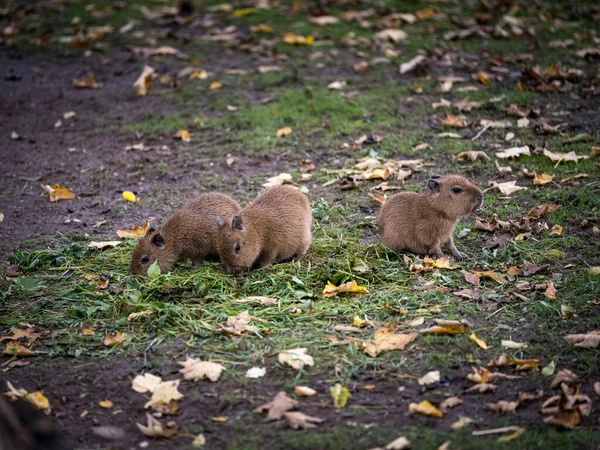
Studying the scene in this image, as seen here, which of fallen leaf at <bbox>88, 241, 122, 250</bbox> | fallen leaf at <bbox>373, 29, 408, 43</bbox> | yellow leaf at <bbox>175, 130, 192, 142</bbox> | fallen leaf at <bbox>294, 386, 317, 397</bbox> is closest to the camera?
fallen leaf at <bbox>294, 386, 317, 397</bbox>

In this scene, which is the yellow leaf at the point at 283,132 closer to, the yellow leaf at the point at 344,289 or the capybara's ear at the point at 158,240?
the capybara's ear at the point at 158,240

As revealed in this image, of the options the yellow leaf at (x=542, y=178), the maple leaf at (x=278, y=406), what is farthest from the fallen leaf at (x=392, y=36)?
the maple leaf at (x=278, y=406)

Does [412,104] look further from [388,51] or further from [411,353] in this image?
[411,353]

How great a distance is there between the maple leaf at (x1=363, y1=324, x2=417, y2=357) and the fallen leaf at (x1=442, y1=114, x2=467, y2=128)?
4.26 meters

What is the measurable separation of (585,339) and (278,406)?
193 centimetres

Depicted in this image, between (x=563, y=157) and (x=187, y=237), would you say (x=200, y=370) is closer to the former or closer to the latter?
(x=187, y=237)

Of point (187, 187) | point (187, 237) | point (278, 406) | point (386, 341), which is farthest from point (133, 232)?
point (278, 406)

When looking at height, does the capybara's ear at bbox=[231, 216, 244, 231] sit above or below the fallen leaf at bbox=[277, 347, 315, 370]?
above

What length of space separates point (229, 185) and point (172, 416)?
12.7 ft

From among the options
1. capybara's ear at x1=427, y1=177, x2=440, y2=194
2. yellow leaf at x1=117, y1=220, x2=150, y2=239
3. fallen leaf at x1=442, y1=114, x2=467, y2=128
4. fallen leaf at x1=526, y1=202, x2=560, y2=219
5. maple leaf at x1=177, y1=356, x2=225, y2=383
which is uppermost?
capybara's ear at x1=427, y1=177, x2=440, y2=194

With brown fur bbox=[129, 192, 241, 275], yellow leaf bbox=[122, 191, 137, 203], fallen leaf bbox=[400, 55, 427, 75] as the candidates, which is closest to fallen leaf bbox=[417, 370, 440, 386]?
brown fur bbox=[129, 192, 241, 275]

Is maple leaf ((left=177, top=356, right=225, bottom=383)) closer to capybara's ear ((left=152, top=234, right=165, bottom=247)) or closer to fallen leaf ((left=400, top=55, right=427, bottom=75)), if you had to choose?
capybara's ear ((left=152, top=234, right=165, bottom=247))

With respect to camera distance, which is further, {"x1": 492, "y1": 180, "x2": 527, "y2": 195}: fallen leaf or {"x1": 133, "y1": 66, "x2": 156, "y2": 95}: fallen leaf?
{"x1": 133, "y1": 66, "x2": 156, "y2": 95}: fallen leaf

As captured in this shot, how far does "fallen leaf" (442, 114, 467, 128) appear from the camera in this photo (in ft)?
28.3
